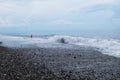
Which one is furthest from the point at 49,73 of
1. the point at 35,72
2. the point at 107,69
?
the point at 107,69

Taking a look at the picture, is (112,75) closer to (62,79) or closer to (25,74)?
(62,79)

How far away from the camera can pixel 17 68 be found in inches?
595

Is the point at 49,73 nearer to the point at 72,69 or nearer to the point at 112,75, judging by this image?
the point at 72,69

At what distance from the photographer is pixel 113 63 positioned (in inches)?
770

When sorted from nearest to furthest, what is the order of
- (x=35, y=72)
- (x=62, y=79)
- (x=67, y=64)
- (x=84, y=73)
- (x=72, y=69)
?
(x=62, y=79) < (x=35, y=72) < (x=84, y=73) < (x=72, y=69) < (x=67, y=64)

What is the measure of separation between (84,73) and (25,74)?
3.70m

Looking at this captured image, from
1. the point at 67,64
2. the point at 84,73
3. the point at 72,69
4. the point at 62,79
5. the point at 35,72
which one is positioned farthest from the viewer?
the point at 67,64

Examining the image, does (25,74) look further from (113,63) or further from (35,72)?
(113,63)

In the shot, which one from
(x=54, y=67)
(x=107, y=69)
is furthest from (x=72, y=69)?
(x=107, y=69)

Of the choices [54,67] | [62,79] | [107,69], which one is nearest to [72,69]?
[54,67]

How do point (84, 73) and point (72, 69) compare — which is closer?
point (84, 73)

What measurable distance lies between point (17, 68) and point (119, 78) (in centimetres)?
563

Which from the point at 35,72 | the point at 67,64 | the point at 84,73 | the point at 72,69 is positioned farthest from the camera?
the point at 67,64

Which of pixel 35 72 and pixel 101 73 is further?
pixel 101 73
